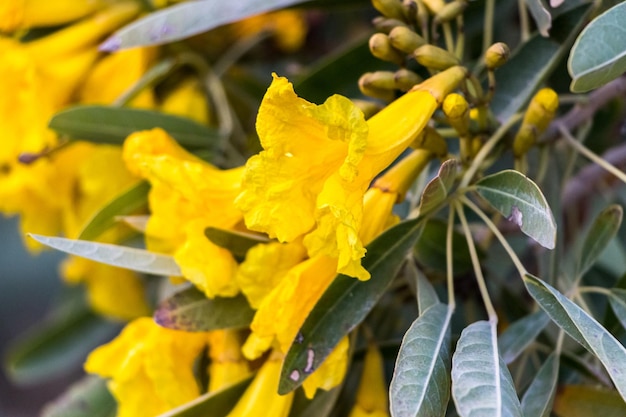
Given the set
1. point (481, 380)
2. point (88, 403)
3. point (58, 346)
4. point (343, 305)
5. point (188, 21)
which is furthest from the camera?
point (58, 346)

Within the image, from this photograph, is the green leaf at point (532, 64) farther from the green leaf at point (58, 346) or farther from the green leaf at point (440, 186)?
the green leaf at point (58, 346)

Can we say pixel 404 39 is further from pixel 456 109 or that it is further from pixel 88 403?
pixel 88 403

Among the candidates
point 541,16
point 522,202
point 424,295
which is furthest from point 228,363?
point 541,16

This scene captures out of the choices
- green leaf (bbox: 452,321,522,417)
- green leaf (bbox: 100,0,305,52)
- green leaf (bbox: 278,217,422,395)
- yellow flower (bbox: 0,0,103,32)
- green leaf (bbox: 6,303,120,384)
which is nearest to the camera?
green leaf (bbox: 452,321,522,417)

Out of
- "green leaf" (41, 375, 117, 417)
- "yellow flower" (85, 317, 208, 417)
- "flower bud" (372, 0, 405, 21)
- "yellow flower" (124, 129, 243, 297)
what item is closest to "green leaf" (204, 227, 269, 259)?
"yellow flower" (124, 129, 243, 297)

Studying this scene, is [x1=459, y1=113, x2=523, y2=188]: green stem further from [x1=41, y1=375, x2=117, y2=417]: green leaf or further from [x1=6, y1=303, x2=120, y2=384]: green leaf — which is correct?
[x1=6, y1=303, x2=120, y2=384]: green leaf

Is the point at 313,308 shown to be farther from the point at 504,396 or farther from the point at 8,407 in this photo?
the point at 8,407

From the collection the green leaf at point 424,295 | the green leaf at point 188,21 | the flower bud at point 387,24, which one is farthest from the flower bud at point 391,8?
the green leaf at point 424,295
